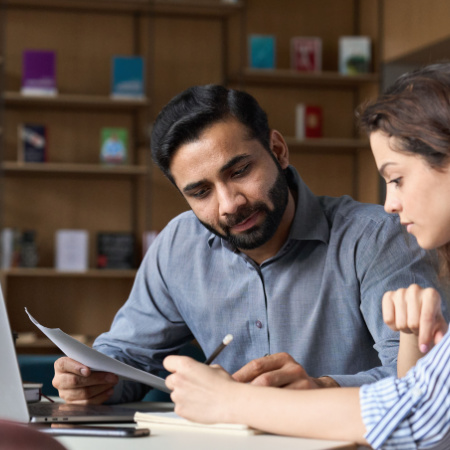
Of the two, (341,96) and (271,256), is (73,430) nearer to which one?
(271,256)

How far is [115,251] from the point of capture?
4699mm

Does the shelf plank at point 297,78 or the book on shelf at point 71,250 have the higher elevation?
the shelf plank at point 297,78

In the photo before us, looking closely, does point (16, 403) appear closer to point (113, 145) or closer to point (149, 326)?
point (149, 326)

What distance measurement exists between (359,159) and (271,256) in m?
3.46

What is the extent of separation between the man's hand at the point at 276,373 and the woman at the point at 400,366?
0.09 m

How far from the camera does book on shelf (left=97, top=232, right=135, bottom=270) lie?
15.3 feet

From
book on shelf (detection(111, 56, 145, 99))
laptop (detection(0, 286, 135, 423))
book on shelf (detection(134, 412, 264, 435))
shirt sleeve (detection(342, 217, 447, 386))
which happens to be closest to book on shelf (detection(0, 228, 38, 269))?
book on shelf (detection(111, 56, 145, 99))

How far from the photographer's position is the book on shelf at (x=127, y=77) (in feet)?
15.4

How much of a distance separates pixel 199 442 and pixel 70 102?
380cm

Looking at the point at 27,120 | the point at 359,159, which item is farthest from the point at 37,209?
the point at 359,159

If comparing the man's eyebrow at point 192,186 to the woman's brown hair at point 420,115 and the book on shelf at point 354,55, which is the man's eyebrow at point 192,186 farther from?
the book on shelf at point 354,55

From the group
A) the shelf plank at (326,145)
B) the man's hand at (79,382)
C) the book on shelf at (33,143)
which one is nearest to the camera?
the man's hand at (79,382)

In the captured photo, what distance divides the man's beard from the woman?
472 mm

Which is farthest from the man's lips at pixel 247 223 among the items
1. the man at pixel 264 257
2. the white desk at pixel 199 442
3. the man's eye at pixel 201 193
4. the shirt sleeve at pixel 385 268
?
the white desk at pixel 199 442
